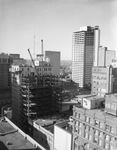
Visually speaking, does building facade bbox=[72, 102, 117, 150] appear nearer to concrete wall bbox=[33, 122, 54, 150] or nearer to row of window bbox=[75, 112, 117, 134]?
row of window bbox=[75, 112, 117, 134]

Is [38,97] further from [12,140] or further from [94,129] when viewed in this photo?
[94,129]

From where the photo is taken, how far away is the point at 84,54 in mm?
33812

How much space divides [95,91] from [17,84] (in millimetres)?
9148

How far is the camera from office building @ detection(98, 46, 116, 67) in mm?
29591

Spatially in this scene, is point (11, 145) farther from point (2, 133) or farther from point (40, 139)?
point (40, 139)

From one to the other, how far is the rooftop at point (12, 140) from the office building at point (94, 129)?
267 cm

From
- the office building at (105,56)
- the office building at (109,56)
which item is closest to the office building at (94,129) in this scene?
the office building at (109,56)

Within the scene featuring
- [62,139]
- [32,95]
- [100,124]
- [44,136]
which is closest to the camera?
[100,124]

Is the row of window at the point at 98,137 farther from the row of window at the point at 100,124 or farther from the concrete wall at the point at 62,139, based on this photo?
the concrete wall at the point at 62,139

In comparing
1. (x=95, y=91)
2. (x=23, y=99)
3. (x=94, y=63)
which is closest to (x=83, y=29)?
(x=94, y=63)

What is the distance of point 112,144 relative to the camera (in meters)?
7.32

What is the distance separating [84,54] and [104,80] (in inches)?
596

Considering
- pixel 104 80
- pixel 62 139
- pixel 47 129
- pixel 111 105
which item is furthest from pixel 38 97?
pixel 104 80

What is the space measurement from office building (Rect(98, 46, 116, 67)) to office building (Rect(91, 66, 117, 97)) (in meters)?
10.4
